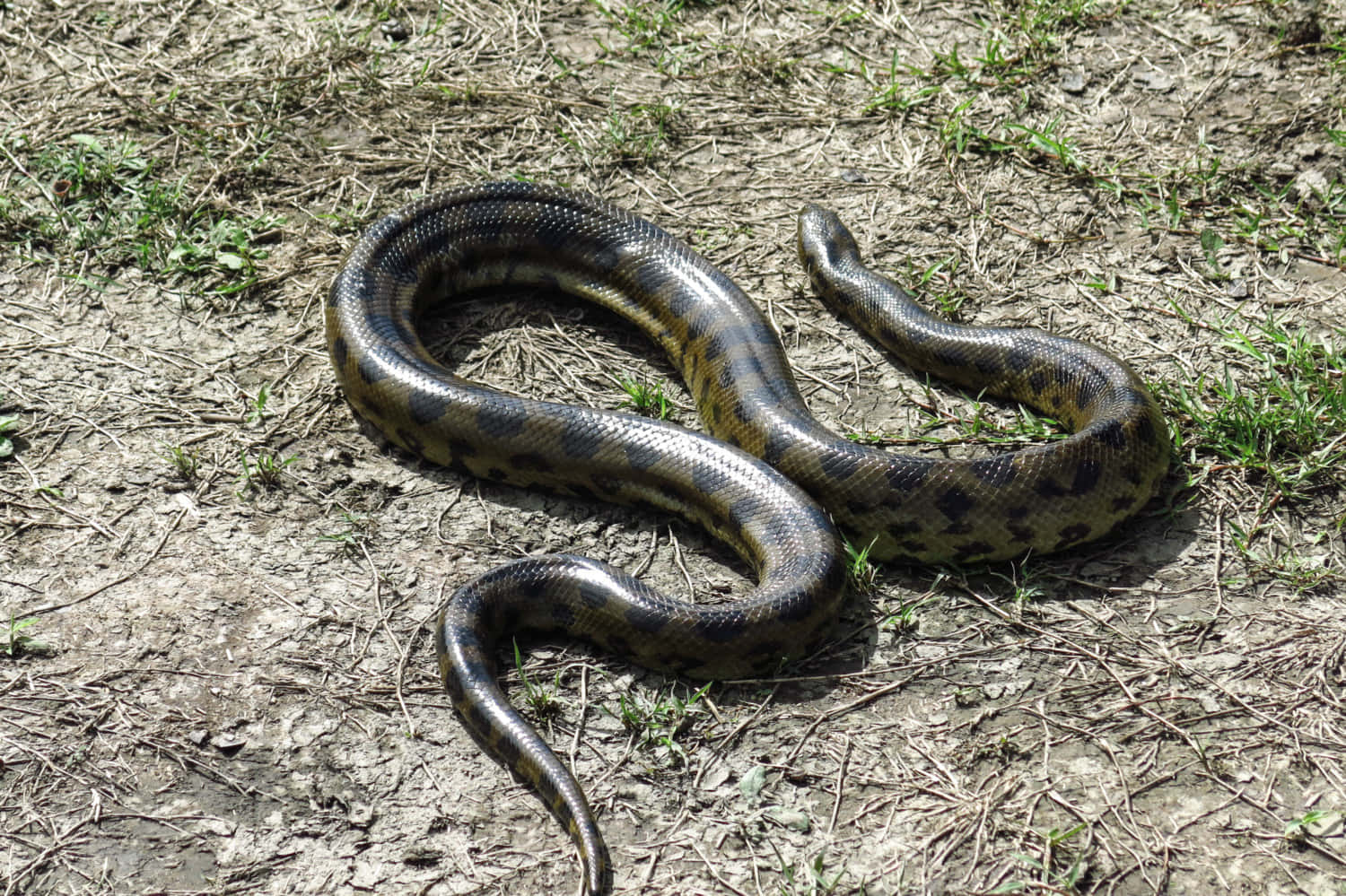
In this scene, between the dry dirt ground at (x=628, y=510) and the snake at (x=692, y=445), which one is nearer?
the dry dirt ground at (x=628, y=510)

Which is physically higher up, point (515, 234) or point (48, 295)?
point (515, 234)

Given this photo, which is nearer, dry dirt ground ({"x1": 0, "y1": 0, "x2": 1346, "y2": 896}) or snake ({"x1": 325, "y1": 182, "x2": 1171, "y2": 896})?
dry dirt ground ({"x1": 0, "y1": 0, "x2": 1346, "y2": 896})

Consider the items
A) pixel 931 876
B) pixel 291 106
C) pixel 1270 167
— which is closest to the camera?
pixel 931 876

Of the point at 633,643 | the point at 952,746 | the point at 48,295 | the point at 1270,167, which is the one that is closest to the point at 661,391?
the point at 633,643

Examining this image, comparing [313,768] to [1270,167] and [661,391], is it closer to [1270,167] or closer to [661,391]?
[661,391]
